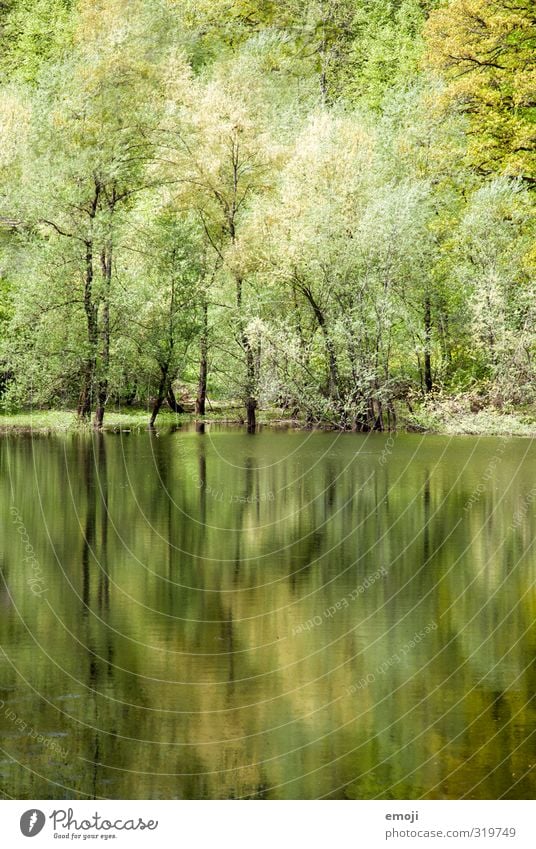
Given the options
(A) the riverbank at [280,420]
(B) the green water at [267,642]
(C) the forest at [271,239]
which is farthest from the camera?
(C) the forest at [271,239]

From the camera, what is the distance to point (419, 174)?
45375 mm

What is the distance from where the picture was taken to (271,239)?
41125 mm

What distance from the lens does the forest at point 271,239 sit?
39688mm

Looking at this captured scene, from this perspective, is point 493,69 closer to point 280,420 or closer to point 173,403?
point 280,420

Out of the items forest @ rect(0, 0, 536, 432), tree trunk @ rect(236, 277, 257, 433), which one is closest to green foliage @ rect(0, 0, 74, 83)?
forest @ rect(0, 0, 536, 432)

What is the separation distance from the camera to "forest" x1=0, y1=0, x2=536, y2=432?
39.7 meters

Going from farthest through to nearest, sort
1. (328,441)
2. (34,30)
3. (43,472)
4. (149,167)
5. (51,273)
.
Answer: (34,30), (149,167), (51,273), (328,441), (43,472)

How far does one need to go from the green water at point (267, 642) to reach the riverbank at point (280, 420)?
13467mm

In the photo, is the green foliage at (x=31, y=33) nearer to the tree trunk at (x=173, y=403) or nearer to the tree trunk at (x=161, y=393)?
the tree trunk at (x=173, y=403)

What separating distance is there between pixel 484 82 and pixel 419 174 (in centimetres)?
431

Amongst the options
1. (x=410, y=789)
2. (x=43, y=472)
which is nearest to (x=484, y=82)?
(x=43, y=472)

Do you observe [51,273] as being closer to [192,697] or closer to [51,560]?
[51,560]
